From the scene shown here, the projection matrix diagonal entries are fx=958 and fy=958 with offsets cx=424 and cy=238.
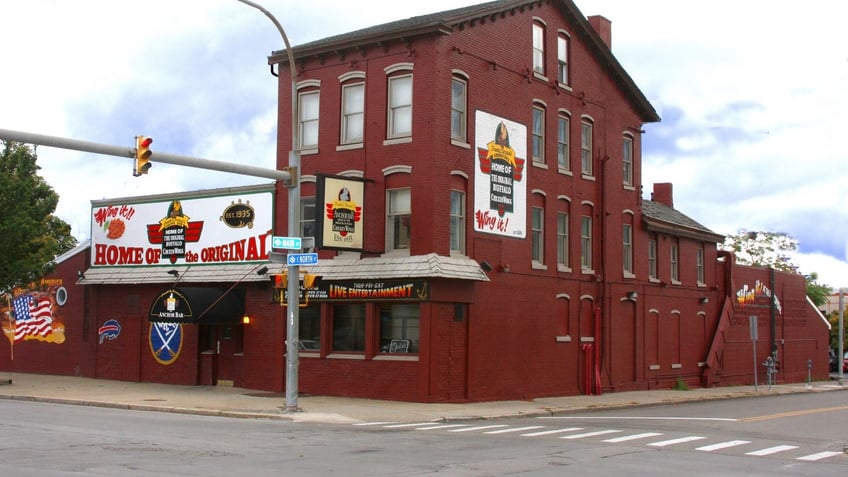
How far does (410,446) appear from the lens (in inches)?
639

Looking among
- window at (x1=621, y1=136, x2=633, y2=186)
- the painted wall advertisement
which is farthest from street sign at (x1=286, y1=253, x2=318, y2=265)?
window at (x1=621, y1=136, x2=633, y2=186)

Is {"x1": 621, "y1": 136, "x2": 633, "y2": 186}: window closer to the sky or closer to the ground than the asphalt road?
closer to the sky

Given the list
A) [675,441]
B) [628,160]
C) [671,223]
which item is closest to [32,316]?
[628,160]

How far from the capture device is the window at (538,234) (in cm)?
3058

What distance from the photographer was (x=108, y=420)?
65.8 ft

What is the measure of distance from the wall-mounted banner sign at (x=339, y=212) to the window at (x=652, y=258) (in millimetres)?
15243

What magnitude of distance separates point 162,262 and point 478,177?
38.0 ft

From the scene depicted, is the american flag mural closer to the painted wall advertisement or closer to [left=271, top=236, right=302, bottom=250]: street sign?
[left=271, top=236, right=302, bottom=250]: street sign

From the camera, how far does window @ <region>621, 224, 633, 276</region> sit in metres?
35.9

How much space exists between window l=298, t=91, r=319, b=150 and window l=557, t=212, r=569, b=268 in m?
8.62

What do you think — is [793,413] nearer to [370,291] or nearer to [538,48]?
[370,291]

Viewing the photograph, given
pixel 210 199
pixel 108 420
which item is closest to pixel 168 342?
pixel 210 199

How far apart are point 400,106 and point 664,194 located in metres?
22.3

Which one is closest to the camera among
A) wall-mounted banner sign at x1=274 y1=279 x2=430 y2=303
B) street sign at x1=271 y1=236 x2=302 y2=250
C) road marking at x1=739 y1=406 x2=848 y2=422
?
street sign at x1=271 y1=236 x2=302 y2=250
